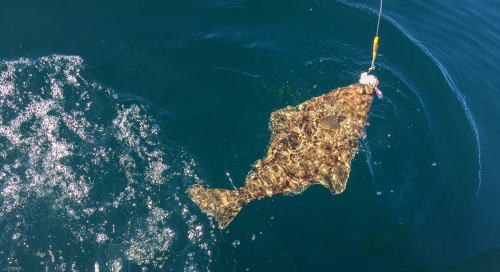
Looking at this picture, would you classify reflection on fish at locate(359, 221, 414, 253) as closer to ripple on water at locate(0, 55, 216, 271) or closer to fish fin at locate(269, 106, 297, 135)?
fish fin at locate(269, 106, 297, 135)

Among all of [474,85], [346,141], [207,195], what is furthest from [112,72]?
[474,85]

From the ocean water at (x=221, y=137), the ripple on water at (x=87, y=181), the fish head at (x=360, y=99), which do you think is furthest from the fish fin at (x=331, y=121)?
the ripple on water at (x=87, y=181)

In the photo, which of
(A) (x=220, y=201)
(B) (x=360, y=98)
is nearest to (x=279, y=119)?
(B) (x=360, y=98)

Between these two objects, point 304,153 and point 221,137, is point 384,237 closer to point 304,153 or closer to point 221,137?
point 304,153

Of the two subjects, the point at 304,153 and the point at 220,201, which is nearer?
the point at 220,201

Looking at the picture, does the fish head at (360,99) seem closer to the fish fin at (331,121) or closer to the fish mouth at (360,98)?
the fish mouth at (360,98)

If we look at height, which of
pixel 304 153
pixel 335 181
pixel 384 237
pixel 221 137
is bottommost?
pixel 384 237

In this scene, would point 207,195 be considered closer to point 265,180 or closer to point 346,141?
point 265,180
